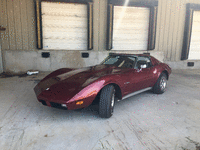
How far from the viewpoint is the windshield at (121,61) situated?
358cm

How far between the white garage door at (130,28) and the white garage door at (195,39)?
116 inches

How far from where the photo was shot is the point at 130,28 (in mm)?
8391

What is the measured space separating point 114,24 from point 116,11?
2.20 ft

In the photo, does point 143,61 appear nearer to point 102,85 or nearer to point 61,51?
point 102,85

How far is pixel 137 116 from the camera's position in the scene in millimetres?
2924

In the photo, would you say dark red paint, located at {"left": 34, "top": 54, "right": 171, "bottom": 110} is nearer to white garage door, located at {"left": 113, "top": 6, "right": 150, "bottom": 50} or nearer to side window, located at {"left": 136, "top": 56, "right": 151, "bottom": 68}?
side window, located at {"left": 136, "top": 56, "right": 151, "bottom": 68}

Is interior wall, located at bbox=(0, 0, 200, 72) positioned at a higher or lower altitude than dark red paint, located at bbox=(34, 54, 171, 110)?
higher

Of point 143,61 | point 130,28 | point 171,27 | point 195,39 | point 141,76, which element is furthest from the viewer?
point 195,39

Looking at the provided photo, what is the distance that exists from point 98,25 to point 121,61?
4747 millimetres

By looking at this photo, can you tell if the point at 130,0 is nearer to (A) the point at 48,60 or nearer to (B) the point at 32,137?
(A) the point at 48,60

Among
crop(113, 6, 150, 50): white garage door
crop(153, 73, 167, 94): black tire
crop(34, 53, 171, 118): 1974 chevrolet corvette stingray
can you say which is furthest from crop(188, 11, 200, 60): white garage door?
crop(34, 53, 171, 118): 1974 chevrolet corvette stingray

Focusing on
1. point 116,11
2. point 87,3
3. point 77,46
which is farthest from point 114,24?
point 77,46

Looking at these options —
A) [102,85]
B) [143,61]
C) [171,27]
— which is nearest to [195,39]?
[171,27]

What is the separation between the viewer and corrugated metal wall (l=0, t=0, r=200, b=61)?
717 centimetres
